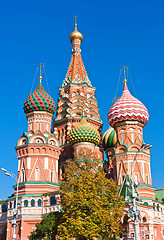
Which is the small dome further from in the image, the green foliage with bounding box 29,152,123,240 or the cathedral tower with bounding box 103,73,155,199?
the green foliage with bounding box 29,152,123,240

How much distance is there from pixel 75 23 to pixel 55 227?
104 feet

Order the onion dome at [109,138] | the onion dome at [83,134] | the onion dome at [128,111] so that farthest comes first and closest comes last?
the onion dome at [109,138]
the onion dome at [128,111]
the onion dome at [83,134]

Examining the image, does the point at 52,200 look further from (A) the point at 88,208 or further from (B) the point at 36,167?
(A) the point at 88,208

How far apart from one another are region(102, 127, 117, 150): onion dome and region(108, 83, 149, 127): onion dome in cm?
675

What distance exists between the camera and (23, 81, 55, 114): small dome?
38.1 meters

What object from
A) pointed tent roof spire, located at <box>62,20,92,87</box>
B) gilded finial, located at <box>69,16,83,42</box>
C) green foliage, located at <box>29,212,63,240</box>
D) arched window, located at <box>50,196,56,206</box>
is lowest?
green foliage, located at <box>29,212,63,240</box>

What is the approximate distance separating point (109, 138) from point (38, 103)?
12.7 metres

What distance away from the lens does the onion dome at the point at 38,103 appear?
38125 mm

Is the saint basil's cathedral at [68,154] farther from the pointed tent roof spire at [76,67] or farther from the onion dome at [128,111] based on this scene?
the pointed tent roof spire at [76,67]

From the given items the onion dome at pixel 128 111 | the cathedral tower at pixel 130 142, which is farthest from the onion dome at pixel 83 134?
the onion dome at pixel 128 111

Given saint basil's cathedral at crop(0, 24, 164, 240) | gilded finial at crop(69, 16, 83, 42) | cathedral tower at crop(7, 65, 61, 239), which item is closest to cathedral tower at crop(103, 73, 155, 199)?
saint basil's cathedral at crop(0, 24, 164, 240)

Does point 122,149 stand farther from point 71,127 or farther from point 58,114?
point 58,114

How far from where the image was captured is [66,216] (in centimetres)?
2381

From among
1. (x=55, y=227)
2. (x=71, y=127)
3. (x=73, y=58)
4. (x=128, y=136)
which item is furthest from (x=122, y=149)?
(x=73, y=58)
